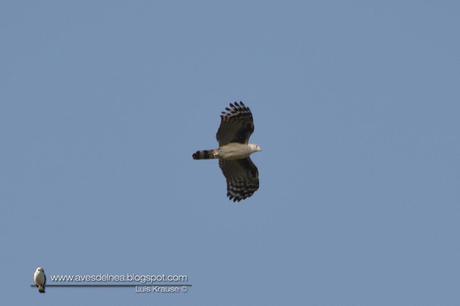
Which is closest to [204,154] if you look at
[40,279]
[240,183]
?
[240,183]

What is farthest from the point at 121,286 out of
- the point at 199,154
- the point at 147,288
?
the point at 199,154

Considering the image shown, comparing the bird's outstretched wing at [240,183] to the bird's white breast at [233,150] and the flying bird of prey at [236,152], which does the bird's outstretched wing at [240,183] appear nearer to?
the flying bird of prey at [236,152]

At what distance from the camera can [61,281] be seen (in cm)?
6166

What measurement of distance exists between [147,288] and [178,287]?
4.17 ft

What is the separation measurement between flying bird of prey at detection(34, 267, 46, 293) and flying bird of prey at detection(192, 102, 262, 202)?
25.0 feet

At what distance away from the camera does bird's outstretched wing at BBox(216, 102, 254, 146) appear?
62500 mm

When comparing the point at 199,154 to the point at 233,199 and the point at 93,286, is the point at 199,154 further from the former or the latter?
the point at 93,286

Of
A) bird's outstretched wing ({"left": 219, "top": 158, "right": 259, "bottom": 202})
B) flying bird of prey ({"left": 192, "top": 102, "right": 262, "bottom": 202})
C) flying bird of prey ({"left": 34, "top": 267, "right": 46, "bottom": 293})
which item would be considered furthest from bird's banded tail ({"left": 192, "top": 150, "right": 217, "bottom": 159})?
flying bird of prey ({"left": 34, "top": 267, "right": 46, "bottom": 293})

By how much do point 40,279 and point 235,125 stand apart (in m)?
9.78

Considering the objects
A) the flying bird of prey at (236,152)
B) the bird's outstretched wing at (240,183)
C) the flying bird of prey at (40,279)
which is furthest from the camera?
the bird's outstretched wing at (240,183)

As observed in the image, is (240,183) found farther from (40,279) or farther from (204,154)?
(40,279)

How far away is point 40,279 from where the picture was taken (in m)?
61.0

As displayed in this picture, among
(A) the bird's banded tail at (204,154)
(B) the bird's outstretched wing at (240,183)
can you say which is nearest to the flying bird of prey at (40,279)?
(A) the bird's banded tail at (204,154)

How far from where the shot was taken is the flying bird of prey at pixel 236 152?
6256cm
